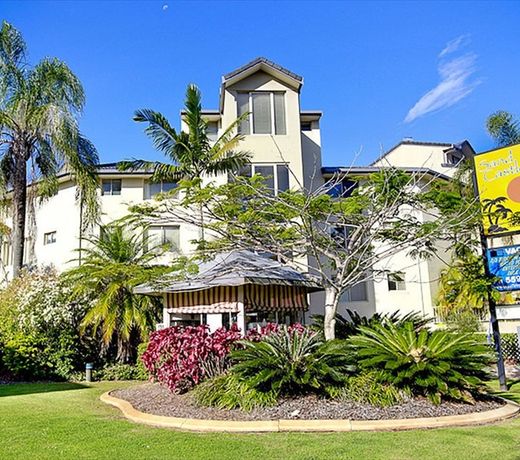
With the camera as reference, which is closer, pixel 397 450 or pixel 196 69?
pixel 397 450

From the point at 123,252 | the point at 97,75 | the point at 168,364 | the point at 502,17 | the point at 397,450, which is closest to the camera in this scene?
the point at 397,450

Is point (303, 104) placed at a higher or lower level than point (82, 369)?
higher

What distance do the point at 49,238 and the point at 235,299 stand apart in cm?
1726

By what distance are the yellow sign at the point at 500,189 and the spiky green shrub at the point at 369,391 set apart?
5.90 meters

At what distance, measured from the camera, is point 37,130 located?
2008 cm

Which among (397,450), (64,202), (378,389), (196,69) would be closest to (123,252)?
(196,69)

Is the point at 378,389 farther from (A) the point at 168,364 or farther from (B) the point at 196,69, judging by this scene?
(B) the point at 196,69

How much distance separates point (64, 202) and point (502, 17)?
2274 centimetres

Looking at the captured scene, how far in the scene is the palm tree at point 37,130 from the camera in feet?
65.7

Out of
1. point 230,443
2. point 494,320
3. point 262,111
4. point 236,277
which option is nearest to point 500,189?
point 494,320

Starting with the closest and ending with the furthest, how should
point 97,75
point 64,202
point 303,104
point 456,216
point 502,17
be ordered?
point 456,216
point 502,17
point 97,75
point 303,104
point 64,202

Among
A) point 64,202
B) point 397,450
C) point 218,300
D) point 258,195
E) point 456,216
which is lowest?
point 397,450

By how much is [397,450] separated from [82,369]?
1407 cm

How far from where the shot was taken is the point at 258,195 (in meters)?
12.4
